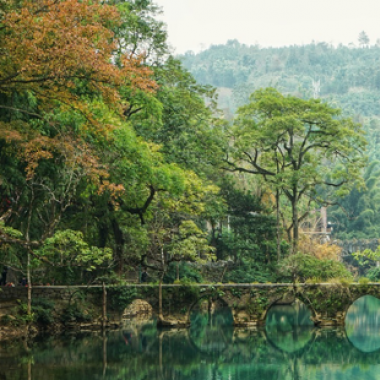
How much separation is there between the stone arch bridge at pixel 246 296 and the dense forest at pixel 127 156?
0.83 meters

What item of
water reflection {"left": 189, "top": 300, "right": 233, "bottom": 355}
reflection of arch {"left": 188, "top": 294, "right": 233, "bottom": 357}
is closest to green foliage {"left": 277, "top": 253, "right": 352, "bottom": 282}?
reflection of arch {"left": 188, "top": 294, "right": 233, "bottom": 357}

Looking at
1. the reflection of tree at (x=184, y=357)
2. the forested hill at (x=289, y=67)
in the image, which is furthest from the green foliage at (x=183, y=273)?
the forested hill at (x=289, y=67)

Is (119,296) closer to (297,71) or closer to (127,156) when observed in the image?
(127,156)

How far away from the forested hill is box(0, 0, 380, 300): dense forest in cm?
10968

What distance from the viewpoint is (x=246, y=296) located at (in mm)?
25594

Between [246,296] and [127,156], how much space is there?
828cm

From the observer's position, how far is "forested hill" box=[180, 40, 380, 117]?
150 m

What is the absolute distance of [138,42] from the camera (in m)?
25.3

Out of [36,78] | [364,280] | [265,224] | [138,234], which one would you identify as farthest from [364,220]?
[36,78]

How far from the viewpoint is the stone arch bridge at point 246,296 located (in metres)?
25.0

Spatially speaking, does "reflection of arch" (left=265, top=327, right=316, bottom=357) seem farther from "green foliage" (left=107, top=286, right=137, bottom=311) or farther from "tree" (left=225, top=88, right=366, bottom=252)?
"tree" (left=225, top=88, right=366, bottom=252)

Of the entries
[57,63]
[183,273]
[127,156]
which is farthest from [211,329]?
[57,63]

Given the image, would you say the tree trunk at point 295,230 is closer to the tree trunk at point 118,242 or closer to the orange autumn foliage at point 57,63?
the tree trunk at point 118,242

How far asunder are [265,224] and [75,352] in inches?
690
